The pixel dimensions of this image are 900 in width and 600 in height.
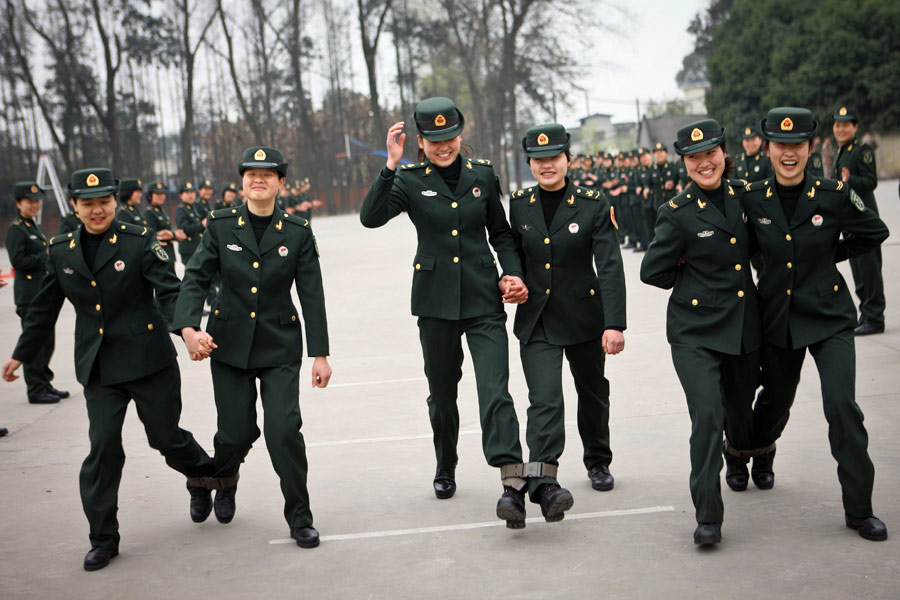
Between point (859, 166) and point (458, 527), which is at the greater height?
point (859, 166)

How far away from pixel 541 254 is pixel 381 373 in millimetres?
4504

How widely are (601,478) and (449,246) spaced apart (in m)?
1.61

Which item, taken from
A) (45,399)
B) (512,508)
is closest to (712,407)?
(512,508)

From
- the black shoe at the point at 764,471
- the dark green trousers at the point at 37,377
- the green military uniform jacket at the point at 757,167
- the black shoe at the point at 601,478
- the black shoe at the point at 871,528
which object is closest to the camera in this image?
the black shoe at the point at 871,528

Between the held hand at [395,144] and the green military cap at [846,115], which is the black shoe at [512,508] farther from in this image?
the green military cap at [846,115]

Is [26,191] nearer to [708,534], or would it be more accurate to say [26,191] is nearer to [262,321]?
[262,321]

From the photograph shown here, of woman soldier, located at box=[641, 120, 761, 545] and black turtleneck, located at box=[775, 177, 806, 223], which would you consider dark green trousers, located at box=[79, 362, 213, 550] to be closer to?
woman soldier, located at box=[641, 120, 761, 545]

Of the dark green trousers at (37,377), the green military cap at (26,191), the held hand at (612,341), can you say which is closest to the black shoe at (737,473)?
the held hand at (612,341)

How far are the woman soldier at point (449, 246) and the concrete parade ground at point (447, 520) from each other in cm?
84

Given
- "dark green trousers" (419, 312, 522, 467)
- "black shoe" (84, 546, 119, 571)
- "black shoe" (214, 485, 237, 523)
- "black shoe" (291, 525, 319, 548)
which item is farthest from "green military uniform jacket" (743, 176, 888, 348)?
"black shoe" (84, 546, 119, 571)

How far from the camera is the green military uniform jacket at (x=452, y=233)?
5465 millimetres

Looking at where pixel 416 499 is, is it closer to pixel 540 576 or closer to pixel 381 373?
pixel 540 576

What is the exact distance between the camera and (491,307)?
5480mm

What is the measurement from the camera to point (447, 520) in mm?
5324
